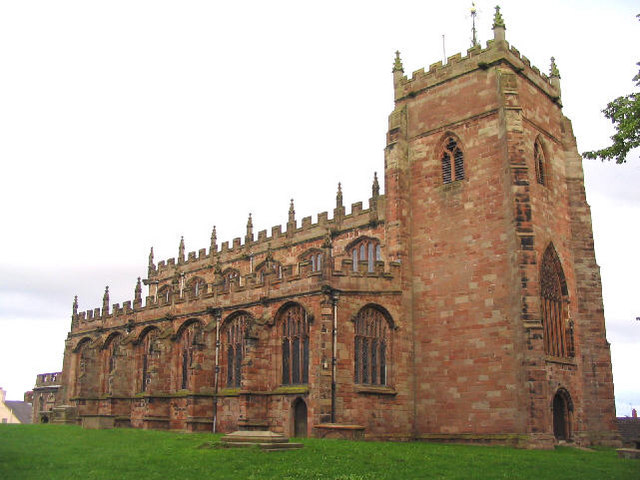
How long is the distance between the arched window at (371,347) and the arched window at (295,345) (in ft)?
7.83

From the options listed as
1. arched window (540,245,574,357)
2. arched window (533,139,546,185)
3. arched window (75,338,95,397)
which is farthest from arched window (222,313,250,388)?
arched window (533,139,546,185)

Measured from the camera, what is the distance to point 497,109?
98.1 ft

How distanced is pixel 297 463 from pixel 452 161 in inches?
697

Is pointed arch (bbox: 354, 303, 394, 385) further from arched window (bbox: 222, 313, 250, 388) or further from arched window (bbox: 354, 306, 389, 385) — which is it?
arched window (bbox: 222, 313, 250, 388)

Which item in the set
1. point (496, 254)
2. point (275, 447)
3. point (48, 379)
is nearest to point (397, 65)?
point (496, 254)

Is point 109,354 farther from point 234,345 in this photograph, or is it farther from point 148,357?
point 234,345

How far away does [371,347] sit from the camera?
2931 cm

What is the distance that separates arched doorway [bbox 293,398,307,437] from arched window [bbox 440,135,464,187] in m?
11.9

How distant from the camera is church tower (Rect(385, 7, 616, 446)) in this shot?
27062 mm

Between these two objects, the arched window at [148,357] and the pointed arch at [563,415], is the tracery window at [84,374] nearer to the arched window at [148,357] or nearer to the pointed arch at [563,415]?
the arched window at [148,357]

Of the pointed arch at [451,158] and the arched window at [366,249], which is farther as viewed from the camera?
the arched window at [366,249]

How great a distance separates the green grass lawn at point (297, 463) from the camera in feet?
54.0

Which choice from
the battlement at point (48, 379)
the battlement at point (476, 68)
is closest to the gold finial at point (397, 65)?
the battlement at point (476, 68)

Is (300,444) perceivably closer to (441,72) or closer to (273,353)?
(273,353)
